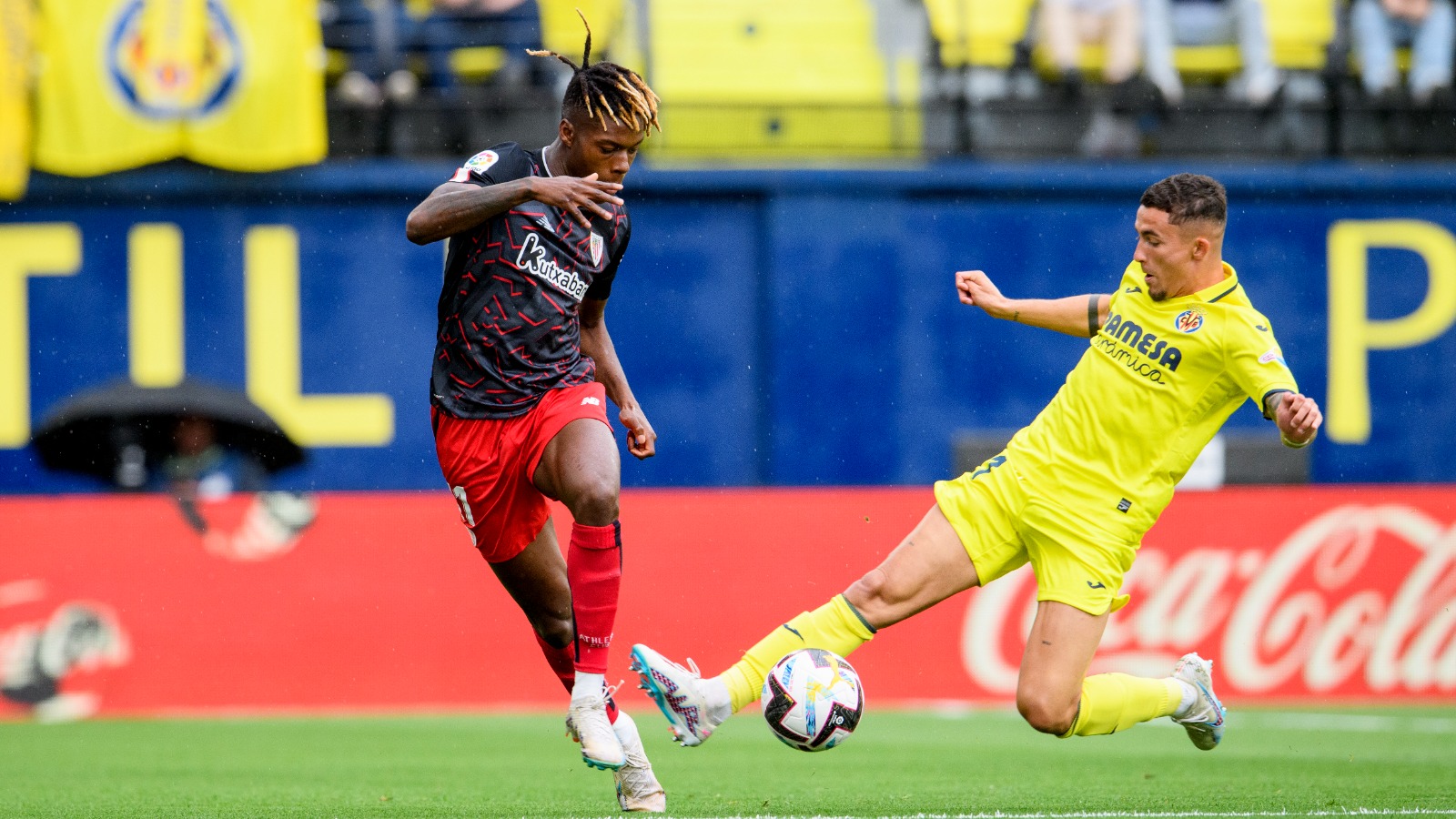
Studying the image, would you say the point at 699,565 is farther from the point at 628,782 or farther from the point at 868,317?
the point at 628,782

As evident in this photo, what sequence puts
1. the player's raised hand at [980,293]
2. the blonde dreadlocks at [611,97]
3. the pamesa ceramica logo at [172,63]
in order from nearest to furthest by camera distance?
1. the blonde dreadlocks at [611,97]
2. the player's raised hand at [980,293]
3. the pamesa ceramica logo at [172,63]

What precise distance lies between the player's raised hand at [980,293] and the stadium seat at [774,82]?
8.71 m

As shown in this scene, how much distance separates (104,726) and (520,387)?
5.45 meters

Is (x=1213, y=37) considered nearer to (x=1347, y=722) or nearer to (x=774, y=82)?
(x=774, y=82)

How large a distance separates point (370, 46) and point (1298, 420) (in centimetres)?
1103

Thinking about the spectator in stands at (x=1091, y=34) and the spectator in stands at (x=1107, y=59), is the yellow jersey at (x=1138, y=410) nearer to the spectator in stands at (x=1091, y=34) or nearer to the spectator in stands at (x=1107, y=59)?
the spectator in stands at (x=1107, y=59)

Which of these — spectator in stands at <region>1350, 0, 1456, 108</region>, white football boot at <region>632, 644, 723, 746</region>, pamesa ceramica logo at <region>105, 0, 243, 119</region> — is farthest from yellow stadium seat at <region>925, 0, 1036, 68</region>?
white football boot at <region>632, 644, 723, 746</region>

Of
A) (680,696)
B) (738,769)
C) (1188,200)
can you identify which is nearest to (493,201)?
(680,696)

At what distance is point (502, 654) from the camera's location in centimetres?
1059

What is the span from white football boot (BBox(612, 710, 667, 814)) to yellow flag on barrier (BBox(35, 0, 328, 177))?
970cm

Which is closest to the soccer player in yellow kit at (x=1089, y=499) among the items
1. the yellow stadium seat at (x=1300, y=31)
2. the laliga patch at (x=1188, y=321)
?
the laliga patch at (x=1188, y=321)

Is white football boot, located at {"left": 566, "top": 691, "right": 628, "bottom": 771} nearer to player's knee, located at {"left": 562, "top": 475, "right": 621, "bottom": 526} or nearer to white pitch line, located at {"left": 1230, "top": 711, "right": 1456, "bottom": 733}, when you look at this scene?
Result: player's knee, located at {"left": 562, "top": 475, "right": 621, "bottom": 526}

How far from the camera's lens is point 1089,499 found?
5574 mm

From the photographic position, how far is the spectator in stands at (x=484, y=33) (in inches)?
568
